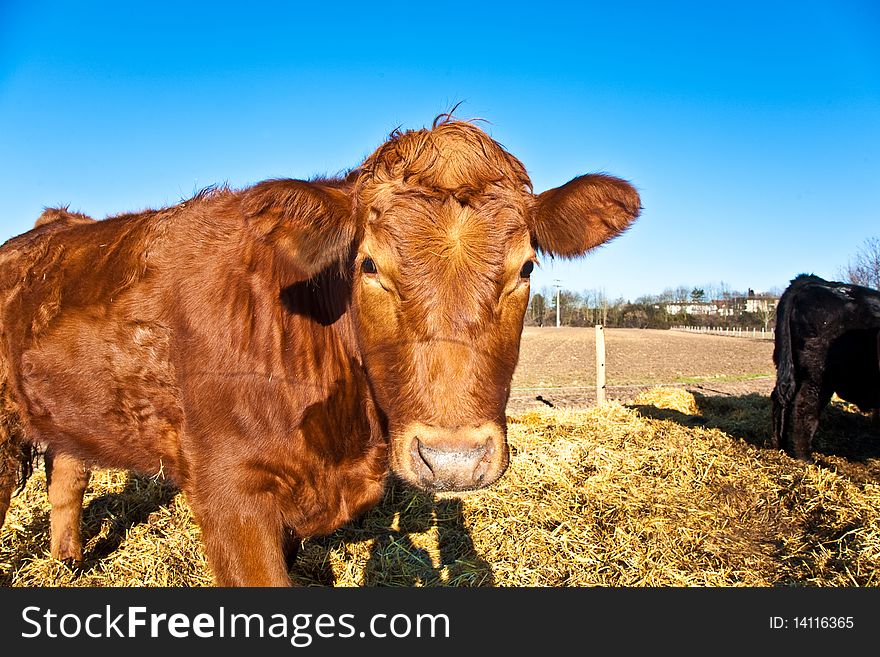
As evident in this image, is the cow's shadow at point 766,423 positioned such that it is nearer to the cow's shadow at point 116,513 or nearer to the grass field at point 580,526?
the grass field at point 580,526

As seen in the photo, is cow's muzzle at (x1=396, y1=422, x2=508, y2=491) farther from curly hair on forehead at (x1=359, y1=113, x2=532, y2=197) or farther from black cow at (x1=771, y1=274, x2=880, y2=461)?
black cow at (x1=771, y1=274, x2=880, y2=461)

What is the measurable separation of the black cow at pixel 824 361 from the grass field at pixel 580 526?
513 millimetres

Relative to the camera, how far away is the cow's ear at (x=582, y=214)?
2.71 metres

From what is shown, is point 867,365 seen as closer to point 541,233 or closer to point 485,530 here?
point 485,530

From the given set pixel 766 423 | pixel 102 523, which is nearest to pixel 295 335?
pixel 102 523

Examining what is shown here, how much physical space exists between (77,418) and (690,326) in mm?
77469

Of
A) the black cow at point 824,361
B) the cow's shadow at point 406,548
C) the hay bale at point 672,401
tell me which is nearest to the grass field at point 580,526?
the cow's shadow at point 406,548

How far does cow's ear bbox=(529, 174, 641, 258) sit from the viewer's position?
8.89ft

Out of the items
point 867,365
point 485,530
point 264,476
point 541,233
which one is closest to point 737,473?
point 867,365

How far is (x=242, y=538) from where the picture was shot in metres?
A: 2.72

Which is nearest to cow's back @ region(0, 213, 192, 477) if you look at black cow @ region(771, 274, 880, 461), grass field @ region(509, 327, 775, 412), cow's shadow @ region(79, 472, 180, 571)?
cow's shadow @ region(79, 472, 180, 571)

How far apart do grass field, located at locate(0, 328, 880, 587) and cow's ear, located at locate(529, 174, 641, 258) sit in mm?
2885

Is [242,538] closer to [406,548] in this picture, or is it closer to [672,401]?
[406,548]

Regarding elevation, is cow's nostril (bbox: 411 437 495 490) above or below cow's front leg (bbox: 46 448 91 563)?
above
